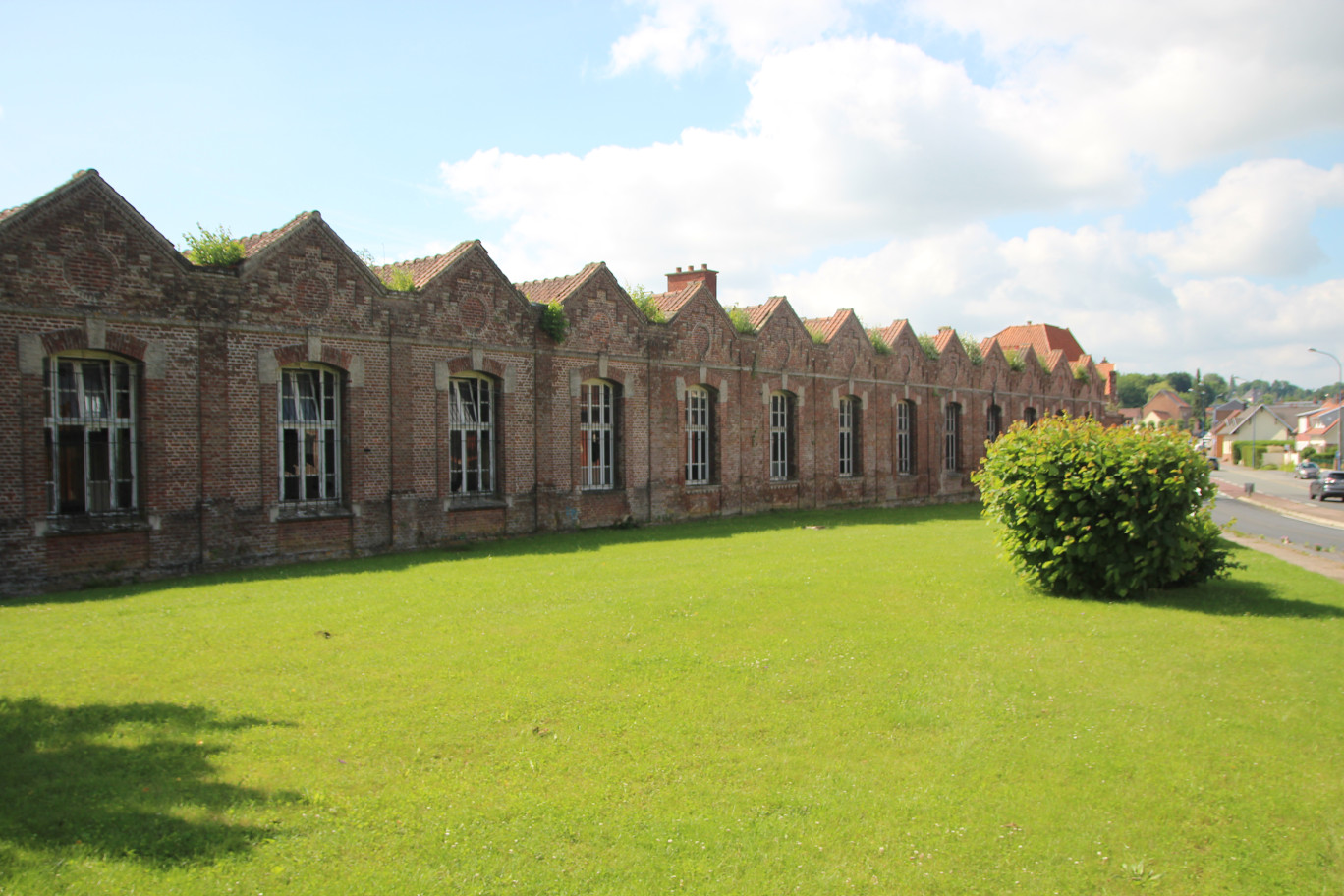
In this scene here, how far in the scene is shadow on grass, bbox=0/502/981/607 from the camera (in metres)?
13.6

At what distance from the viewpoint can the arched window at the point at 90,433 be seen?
1359cm

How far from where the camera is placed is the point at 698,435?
25422 mm

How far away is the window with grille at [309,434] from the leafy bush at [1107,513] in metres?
12.1

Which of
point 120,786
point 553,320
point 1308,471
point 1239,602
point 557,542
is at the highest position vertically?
point 553,320

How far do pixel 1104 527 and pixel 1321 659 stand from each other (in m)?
3.83

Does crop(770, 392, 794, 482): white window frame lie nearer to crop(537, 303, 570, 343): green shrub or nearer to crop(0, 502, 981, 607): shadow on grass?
crop(0, 502, 981, 607): shadow on grass

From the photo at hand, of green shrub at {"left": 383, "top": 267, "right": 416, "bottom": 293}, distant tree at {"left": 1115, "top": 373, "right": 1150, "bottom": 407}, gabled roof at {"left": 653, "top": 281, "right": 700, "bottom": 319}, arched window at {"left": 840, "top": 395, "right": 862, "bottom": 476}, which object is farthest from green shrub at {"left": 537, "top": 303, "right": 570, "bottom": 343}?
distant tree at {"left": 1115, "top": 373, "right": 1150, "bottom": 407}

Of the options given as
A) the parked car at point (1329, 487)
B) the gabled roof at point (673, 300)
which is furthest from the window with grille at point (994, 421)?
the gabled roof at point (673, 300)

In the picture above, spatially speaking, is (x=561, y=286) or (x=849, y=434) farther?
(x=849, y=434)

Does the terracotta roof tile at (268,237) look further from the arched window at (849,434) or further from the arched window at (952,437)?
the arched window at (952,437)

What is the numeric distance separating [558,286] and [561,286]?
155 mm

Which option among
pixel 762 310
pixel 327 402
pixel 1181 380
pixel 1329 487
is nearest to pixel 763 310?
pixel 762 310

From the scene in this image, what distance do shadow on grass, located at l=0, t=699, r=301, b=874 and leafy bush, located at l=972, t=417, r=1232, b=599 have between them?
10987mm

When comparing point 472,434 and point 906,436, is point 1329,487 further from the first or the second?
point 472,434
